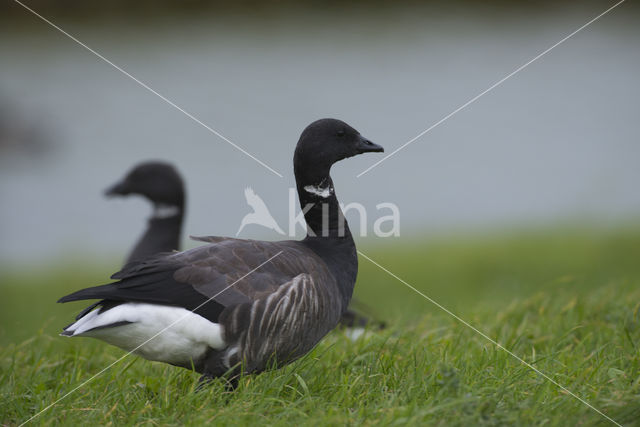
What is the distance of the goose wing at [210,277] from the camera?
3578mm

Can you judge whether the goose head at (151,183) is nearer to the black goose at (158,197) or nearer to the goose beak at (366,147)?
the black goose at (158,197)

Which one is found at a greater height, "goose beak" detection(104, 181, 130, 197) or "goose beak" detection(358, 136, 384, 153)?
"goose beak" detection(358, 136, 384, 153)

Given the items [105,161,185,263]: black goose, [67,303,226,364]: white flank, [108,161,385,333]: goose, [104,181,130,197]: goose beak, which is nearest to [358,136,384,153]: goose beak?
[67,303,226,364]: white flank

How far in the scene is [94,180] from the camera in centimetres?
1366

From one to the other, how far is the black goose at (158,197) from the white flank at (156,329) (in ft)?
8.82

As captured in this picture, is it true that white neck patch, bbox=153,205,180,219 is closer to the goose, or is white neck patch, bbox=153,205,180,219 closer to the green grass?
the goose

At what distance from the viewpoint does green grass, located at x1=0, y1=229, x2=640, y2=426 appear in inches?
128

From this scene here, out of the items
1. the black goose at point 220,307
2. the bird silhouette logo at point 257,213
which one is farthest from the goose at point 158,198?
the black goose at point 220,307

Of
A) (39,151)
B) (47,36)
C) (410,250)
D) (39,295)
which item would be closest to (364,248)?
(410,250)

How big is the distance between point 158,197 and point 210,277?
3055 millimetres

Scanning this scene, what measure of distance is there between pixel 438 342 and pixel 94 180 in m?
10.6

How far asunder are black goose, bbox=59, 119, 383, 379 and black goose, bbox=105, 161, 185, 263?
238 cm

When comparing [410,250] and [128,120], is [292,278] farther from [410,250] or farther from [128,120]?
[128,120]

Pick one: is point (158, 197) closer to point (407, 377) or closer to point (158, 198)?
point (158, 198)
